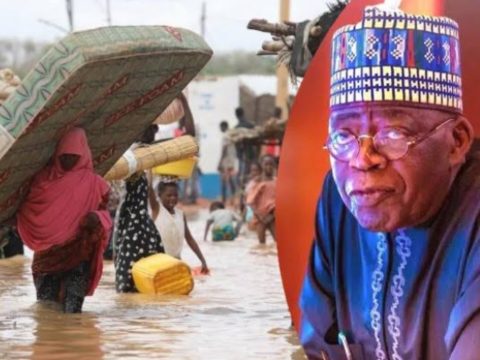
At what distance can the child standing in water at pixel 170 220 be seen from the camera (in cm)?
1231

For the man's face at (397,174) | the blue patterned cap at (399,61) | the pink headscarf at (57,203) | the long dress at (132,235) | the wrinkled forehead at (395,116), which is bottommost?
the long dress at (132,235)

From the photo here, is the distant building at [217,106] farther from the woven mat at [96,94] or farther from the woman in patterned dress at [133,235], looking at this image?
the woven mat at [96,94]

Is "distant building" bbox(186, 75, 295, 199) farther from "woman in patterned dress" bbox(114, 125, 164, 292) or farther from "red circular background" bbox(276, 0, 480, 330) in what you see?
"red circular background" bbox(276, 0, 480, 330)

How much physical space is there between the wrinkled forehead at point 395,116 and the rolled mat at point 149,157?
753cm

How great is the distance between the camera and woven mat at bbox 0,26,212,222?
8320mm

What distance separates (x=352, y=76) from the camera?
294 cm

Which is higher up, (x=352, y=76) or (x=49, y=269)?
(x=352, y=76)

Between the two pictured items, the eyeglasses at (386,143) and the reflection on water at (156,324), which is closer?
the eyeglasses at (386,143)

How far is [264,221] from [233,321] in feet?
35.5

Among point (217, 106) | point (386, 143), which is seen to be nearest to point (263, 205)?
point (386, 143)

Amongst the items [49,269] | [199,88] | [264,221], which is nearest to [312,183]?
[49,269]

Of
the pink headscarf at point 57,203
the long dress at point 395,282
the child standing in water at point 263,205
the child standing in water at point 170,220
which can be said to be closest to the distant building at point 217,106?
the child standing in water at point 263,205

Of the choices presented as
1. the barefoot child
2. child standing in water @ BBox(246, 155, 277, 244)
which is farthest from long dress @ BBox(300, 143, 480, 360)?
the barefoot child

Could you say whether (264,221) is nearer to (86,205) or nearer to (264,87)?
(86,205)
